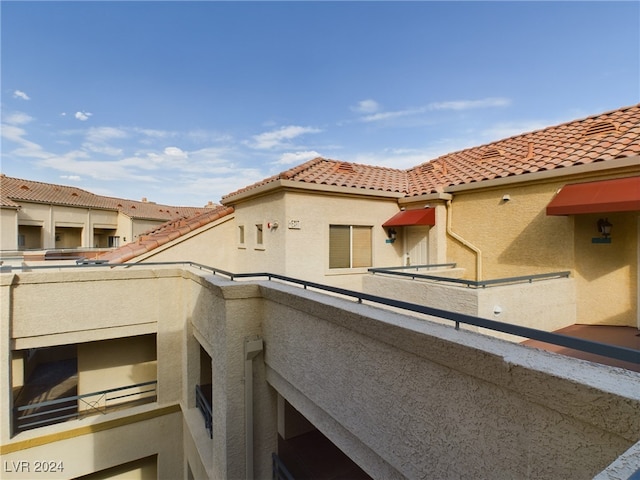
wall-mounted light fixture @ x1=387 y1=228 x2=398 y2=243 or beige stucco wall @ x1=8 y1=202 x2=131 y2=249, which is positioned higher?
beige stucco wall @ x1=8 y1=202 x2=131 y2=249

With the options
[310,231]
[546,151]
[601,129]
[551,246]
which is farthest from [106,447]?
[601,129]

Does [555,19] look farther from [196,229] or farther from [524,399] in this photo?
[196,229]

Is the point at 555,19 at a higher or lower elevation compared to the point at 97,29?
lower

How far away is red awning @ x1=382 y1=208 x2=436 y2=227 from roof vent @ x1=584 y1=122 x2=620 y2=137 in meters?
5.54

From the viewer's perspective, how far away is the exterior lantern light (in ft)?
25.1

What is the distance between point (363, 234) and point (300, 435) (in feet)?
24.0

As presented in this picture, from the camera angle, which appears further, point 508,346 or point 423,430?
point 423,430

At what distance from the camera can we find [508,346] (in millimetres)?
2367

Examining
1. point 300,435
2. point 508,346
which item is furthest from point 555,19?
point 300,435

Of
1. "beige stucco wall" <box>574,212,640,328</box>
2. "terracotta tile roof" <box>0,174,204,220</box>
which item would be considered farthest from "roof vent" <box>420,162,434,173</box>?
"terracotta tile roof" <box>0,174,204,220</box>

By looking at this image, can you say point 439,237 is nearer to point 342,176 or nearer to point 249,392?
point 342,176

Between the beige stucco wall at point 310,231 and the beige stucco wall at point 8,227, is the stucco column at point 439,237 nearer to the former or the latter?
the beige stucco wall at point 310,231

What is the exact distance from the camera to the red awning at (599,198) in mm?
6445

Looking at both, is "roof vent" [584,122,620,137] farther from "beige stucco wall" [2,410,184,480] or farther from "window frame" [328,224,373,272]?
"beige stucco wall" [2,410,184,480]
